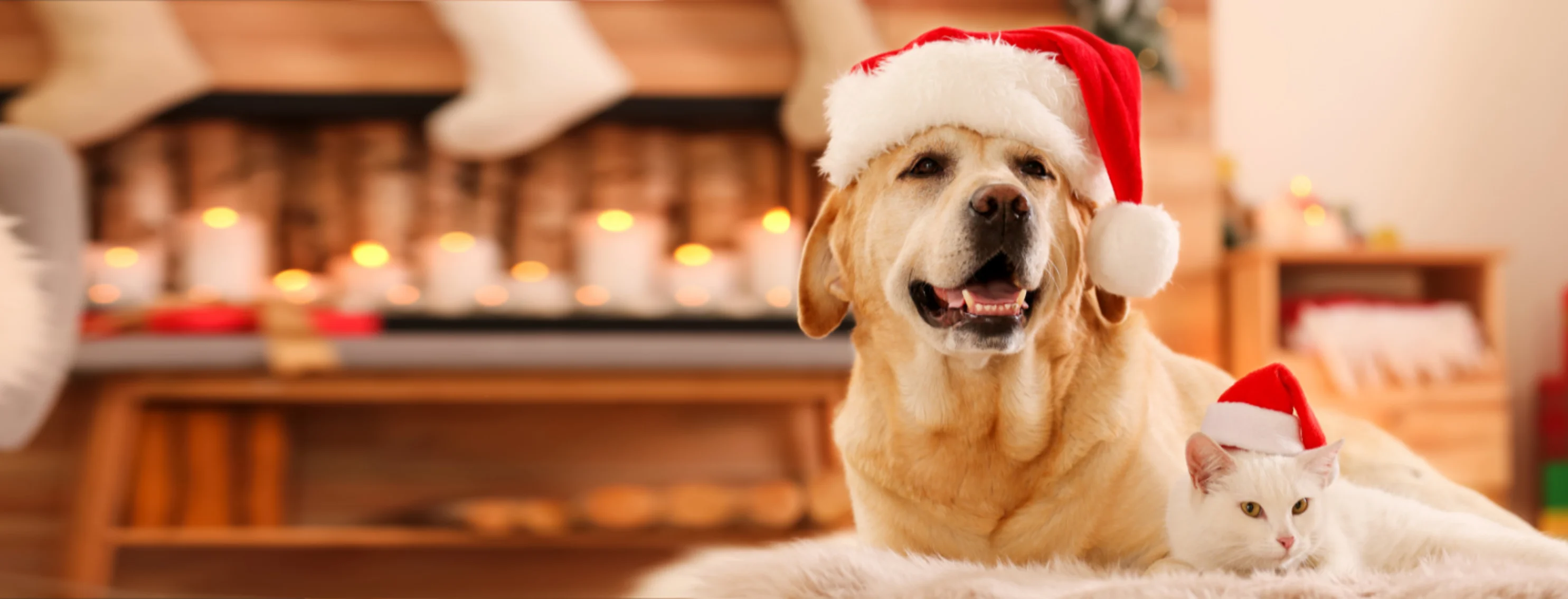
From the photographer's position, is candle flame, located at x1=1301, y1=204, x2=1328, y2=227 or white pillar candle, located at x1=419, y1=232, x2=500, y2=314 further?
candle flame, located at x1=1301, y1=204, x2=1328, y2=227

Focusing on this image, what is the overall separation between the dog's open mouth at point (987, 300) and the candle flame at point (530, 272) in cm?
169

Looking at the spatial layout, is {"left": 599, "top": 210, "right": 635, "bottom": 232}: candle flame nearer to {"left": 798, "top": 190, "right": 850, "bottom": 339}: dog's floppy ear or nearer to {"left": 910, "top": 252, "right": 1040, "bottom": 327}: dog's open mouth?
{"left": 798, "top": 190, "right": 850, "bottom": 339}: dog's floppy ear

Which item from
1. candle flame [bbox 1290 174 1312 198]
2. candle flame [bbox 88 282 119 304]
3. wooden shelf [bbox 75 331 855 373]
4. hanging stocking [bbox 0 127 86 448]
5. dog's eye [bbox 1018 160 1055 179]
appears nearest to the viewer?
dog's eye [bbox 1018 160 1055 179]

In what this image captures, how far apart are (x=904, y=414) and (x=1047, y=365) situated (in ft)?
0.45

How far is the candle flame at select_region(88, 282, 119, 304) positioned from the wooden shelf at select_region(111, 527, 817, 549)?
0.55m

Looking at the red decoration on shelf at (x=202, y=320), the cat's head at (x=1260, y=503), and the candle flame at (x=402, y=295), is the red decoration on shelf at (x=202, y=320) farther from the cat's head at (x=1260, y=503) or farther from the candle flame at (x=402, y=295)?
the cat's head at (x=1260, y=503)

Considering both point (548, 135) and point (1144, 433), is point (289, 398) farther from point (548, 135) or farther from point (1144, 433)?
point (1144, 433)

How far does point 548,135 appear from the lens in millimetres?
2443

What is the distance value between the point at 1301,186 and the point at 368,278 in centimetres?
261

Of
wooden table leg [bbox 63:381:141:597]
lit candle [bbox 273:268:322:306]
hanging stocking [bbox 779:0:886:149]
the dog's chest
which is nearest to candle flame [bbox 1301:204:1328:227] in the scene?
hanging stocking [bbox 779:0:886:149]

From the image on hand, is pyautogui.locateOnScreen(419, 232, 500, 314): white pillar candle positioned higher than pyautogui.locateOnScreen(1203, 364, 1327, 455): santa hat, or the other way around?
pyautogui.locateOnScreen(419, 232, 500, 314): white pillar candle

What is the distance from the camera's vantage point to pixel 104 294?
225 centimetres

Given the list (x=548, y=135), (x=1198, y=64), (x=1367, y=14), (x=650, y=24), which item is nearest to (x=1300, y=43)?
(x=1367, y=14)

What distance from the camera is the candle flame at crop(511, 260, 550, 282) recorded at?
2.33 m
